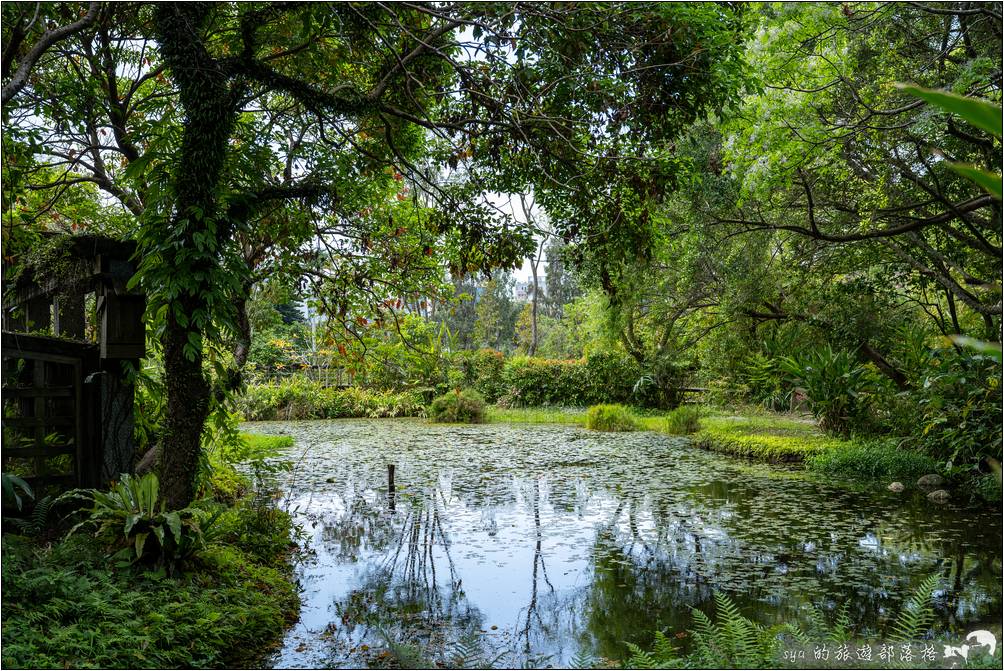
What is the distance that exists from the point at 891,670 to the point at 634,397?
1433 cm

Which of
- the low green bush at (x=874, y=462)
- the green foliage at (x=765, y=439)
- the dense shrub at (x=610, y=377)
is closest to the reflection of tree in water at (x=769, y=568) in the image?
the low green bush at (x=874, y=462)

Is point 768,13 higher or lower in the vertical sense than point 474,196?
higher

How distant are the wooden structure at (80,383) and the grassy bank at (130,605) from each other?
354 millimetres

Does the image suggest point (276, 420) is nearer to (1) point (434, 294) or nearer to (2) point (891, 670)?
(1) point (434, 294)

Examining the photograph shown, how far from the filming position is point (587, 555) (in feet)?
17.5

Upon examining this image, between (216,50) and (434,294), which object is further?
(434,294)

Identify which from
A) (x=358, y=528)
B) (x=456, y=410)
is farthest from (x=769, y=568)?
(x=456, y=410)

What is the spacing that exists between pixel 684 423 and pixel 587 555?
7.88 meters

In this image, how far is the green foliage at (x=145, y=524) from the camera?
3688 millimetres

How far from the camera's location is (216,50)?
571 centimetres

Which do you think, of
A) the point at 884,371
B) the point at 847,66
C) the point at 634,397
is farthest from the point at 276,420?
the point at 847,66

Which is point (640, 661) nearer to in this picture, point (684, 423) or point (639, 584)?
point (639, 584)

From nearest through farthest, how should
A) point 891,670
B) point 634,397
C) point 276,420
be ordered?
point 891,670 → point 276,420 → point 634,397

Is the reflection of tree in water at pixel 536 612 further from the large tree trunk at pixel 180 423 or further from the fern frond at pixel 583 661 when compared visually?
the large tree trunk at pixel 180 423
